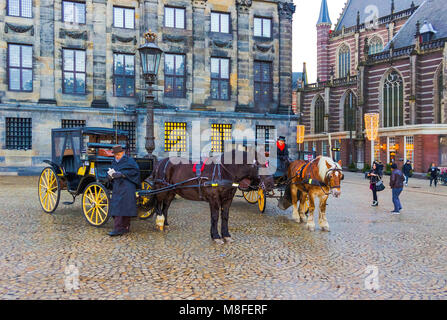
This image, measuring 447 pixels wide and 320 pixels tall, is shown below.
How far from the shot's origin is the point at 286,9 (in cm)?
2597

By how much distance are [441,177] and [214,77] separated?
52.0 feet

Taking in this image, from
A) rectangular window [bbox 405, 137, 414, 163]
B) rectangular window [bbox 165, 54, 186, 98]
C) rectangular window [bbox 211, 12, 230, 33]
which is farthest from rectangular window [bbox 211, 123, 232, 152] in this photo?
rectangular window [bbox 405, 137, 414, 163]

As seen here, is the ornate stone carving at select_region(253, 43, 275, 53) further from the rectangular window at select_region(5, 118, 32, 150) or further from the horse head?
the horse head

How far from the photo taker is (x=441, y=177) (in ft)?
76.4

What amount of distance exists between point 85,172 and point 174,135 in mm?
14954

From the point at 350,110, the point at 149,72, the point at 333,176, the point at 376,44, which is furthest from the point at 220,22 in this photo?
the point at 376,44

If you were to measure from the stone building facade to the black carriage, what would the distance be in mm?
10974

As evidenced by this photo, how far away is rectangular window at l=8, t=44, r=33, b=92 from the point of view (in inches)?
860

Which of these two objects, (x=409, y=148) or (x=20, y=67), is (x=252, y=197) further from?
(x=409, y=148)

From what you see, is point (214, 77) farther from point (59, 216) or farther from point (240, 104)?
point (59, 216)
